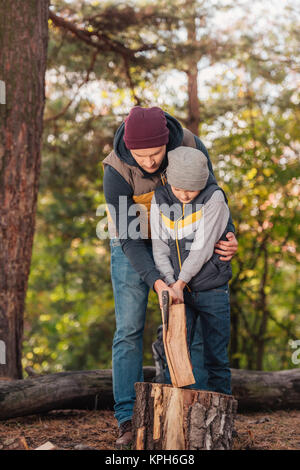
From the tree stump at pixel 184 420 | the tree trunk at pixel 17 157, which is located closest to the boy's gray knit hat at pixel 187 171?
the tree stump at pixel 184 420

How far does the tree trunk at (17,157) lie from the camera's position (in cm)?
416

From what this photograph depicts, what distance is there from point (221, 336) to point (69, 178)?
5.86 metres

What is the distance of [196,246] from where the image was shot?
2.89 m

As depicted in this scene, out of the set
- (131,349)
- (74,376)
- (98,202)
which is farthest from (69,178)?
(131,349)

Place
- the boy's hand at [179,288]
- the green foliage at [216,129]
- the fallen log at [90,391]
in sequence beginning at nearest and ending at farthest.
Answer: the boy's hand at [179,288], the fallen log at [90,391], the green foliage at [216,129]

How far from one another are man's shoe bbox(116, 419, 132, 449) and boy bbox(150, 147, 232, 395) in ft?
1.75

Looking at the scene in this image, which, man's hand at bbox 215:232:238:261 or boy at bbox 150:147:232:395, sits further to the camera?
man's hand at bbox 215:232:238:261

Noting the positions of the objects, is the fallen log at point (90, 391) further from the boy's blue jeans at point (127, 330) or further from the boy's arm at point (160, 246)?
the boy's arm at point (160, 246)

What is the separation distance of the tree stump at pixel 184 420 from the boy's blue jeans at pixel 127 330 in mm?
332

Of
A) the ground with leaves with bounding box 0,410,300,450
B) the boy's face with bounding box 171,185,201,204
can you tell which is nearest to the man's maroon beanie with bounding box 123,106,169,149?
the boy's face with bounding box 171,185,201,204

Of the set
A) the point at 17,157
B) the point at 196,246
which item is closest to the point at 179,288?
the point at 196,246

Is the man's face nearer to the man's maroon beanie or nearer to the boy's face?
the man's maroon beanie

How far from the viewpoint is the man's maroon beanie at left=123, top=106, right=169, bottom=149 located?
276cm

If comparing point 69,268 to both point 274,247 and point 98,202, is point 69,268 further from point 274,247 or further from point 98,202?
point 274,247
